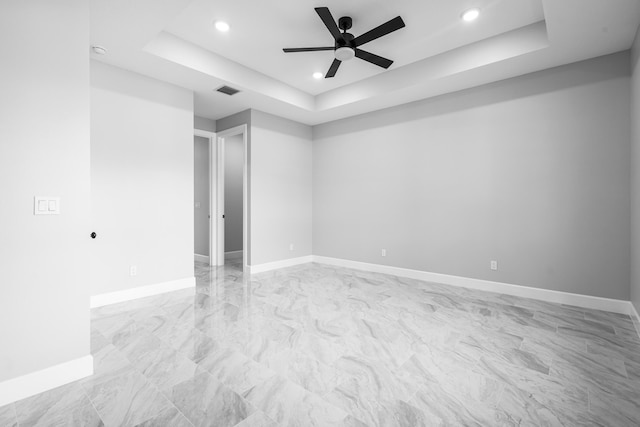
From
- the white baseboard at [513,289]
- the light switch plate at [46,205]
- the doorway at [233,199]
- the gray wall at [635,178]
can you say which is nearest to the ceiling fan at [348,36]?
the gray wall at [635,178]

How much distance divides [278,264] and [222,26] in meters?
3.78

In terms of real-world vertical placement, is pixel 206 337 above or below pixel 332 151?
below

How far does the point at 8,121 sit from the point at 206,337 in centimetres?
205

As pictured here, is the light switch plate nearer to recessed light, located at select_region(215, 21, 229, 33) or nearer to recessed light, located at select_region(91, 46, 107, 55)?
recessed light, located at select_region(91, 46, 107, 55)

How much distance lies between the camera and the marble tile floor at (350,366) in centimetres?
171

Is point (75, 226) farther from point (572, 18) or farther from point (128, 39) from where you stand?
point (572, 18)

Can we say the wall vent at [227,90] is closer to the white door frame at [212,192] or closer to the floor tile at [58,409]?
the white door frame at [212,192]

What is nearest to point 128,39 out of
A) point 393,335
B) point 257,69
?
point 257,69

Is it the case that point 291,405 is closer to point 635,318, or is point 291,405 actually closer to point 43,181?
point 43,181

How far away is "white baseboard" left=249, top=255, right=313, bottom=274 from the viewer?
5.22 m

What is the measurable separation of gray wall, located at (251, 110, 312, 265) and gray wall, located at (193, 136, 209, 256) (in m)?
1.76

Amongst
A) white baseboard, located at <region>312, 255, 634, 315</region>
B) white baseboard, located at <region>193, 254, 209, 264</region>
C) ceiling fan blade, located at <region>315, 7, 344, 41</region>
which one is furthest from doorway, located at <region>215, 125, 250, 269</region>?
ceiling fan blade, located at <region>315, 7, 344, 41</region>

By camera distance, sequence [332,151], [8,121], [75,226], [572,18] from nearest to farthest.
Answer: [8,121] → [75,226] → [572,18] → [332,151]

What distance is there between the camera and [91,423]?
164cm
